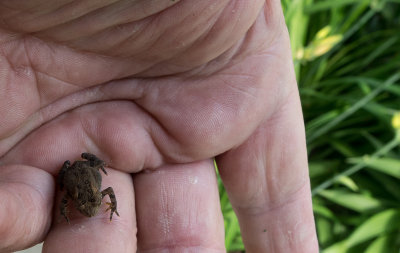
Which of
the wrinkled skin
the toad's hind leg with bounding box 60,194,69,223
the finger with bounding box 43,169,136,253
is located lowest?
the finger with bounding box 43,169,136,253

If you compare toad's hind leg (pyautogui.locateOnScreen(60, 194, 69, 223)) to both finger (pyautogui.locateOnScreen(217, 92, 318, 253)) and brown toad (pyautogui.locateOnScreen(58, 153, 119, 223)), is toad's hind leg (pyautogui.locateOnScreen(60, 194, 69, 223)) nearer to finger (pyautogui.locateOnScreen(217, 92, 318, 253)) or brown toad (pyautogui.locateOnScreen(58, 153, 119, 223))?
brown toad (pyautogui.locateOnScreen(58, 153, 119, 223))

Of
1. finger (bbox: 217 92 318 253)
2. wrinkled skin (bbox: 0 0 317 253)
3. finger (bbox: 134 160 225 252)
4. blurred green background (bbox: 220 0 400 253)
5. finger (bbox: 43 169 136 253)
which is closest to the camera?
finger (bbox: 43 169 136 253)

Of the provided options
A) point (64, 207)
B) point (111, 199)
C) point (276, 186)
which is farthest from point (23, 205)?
point (276, 186)

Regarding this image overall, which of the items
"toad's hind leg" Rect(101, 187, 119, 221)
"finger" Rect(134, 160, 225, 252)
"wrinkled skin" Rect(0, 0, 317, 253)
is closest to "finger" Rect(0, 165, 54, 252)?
"wrinkled skin" Rect(0, 0, 317, 253)

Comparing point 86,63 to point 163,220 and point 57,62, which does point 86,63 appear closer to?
point 57,62

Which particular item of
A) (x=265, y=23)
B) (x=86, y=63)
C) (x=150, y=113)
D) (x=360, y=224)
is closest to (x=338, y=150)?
(x=360, y=224)

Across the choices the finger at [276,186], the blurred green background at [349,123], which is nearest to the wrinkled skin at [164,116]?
the finger at [276,186]

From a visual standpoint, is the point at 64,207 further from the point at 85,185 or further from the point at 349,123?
the point at 349,123
